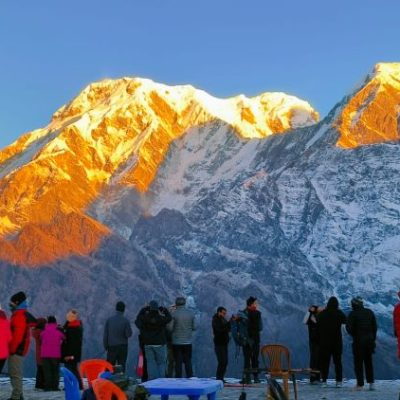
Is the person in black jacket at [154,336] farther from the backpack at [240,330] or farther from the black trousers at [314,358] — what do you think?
the black trousers at [314,358]

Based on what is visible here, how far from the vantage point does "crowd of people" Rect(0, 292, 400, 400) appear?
1988 cm

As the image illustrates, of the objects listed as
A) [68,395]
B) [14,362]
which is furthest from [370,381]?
[68,395]

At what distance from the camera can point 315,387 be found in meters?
21.5

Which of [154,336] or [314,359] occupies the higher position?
[154,336]

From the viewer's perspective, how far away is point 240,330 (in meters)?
22.1

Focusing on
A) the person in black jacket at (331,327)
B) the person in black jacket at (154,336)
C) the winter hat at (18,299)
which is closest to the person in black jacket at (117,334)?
the person in black jacket at (154,336)

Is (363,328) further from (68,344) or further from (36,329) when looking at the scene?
(36,329)

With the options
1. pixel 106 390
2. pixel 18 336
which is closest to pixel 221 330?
pixel 18 336

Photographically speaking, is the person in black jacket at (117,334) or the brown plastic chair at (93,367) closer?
the brown plastic chair at (93,367)

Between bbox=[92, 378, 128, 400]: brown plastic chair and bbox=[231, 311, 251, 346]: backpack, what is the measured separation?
499 inches

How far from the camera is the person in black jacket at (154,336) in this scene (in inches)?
771

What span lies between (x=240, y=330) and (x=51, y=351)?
5.22m

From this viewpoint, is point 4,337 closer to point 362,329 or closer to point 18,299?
point 18,299

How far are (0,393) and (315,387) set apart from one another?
8393mm
